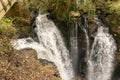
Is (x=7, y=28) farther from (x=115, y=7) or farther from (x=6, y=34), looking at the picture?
(x=115, y=7)

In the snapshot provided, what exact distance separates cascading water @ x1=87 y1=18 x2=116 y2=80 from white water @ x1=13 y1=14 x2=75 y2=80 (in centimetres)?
86

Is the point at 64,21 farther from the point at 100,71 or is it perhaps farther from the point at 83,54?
the point at 100,71

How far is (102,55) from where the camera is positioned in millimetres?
9609

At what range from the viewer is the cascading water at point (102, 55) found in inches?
377

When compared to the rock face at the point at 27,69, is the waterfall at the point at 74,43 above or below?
below

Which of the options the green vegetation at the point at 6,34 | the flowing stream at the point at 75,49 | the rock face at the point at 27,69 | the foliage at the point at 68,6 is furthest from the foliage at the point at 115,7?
the green vegetation at the point at 6,34

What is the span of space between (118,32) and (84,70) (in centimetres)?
187

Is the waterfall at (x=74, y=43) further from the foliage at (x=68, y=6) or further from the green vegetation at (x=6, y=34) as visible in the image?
the green vegetation at (x=6, y=34)

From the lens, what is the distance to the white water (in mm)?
8695

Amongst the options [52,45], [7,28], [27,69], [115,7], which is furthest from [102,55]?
[7,28]

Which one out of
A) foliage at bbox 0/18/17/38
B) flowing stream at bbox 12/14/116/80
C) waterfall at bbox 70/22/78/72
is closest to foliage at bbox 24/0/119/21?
flowing stream at bbox 12/14/116/80

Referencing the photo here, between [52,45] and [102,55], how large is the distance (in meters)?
1.94

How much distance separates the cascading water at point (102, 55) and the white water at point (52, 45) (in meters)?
0.86

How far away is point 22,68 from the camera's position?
6.87m
